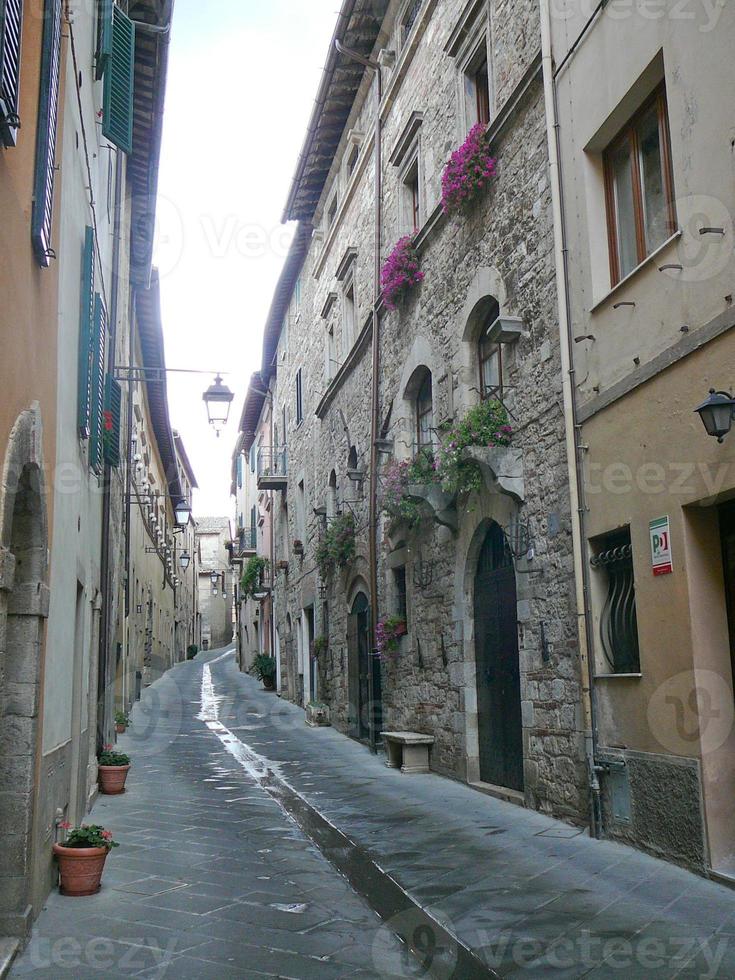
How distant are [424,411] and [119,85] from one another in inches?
209

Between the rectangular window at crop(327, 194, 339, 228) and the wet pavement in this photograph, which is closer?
the wet pavement

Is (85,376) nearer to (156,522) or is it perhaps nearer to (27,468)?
(27,468)

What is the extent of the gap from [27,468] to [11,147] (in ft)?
5.07

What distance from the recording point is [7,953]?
4.38 m

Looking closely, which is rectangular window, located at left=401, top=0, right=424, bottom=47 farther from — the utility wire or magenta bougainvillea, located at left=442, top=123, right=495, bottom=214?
the utility wire

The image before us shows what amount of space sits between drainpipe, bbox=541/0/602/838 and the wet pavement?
2.56ft

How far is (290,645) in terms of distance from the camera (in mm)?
23312

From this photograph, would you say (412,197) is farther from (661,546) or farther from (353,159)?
(661,546)

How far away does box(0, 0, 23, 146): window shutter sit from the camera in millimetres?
3383

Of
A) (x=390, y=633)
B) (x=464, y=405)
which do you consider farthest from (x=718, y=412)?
(x=390, y=633)

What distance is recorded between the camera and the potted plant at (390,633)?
1227cm

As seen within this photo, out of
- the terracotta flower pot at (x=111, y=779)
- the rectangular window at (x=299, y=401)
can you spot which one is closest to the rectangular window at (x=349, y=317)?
the rectangular window at (x=299, y=401)

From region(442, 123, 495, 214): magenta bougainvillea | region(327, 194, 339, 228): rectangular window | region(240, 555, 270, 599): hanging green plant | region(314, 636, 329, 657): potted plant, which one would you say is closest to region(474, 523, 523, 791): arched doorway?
region(442, 123, 495, 214): magenta bougainvillea

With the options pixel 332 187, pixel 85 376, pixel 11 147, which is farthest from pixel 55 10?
pixel 332 187
